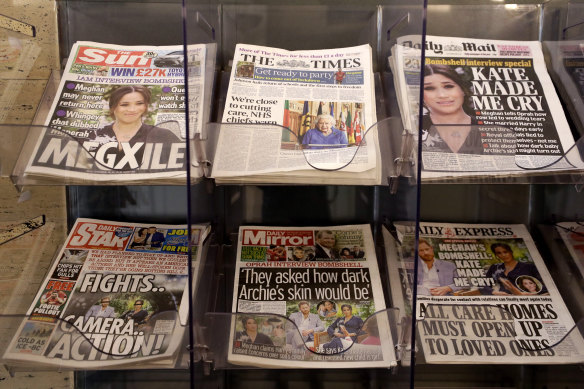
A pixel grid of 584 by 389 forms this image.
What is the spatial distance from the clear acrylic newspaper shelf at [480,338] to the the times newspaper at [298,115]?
34 cm

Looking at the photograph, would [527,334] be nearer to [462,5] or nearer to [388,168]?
[388,168]

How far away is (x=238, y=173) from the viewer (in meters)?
0.94

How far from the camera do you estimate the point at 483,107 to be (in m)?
1.14

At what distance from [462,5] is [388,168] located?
626 mm

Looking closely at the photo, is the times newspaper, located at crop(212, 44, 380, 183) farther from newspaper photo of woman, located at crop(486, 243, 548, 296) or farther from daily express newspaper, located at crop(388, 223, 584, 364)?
newspaper photo of woman, located at crop(486, 243, 548, 296)

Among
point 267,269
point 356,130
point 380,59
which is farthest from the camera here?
point 380,59

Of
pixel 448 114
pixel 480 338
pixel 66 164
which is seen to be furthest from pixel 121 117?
pixel 480 338

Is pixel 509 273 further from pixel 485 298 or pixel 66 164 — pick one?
pixel 66 164

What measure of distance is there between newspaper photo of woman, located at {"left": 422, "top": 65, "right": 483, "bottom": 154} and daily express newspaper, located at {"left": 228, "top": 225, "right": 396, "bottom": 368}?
35cm

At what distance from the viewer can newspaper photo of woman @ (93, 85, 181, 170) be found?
0.93 meters

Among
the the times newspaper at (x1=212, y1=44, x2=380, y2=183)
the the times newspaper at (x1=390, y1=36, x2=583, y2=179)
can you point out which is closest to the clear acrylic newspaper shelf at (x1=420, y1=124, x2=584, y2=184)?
the the times newspaper at (x1=390, y1=36, x2=583, y2=179)

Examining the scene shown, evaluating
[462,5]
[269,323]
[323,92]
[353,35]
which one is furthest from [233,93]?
[462,5]

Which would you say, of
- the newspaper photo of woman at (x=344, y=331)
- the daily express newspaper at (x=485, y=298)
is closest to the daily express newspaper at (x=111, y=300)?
the newspaper photo of woman at (x=344, y=331)

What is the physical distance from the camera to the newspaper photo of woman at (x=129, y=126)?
3.04 ft
